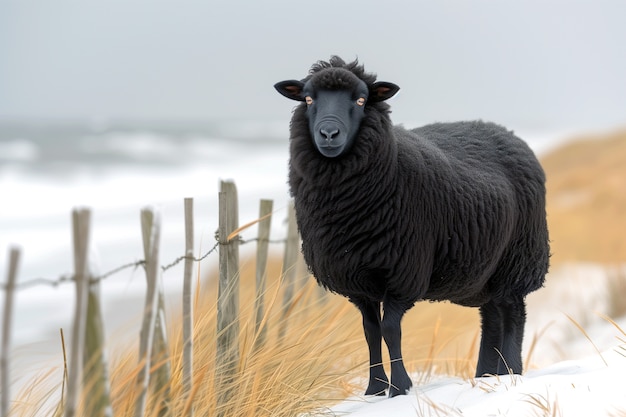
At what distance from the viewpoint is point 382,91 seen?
14.7 ft

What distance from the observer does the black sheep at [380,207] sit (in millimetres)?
4387

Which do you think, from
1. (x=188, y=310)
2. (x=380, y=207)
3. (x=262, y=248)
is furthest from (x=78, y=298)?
(x=262, y=248)

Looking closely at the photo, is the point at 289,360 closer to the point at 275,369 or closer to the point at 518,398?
the point at 275,369

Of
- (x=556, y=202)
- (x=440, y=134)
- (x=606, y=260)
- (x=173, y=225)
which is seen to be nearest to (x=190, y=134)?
(x=173, y=225)

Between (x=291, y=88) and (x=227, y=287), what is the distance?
1.23 meters

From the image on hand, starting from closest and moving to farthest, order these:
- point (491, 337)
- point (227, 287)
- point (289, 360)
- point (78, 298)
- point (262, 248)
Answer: point (78, 298) → point (227, 287) → point (289, 360) → point (262, 248) → point (491, 337)

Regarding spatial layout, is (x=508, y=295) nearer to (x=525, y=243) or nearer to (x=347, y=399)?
(x=525, y=243)

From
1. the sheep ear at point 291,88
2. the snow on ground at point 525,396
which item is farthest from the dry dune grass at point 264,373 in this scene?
the sheep ear at point 291,88

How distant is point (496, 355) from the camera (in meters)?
5.70

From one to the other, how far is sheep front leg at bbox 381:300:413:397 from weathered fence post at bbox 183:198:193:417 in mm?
1302

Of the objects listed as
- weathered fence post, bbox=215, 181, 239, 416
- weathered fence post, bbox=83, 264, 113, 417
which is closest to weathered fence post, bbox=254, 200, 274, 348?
weathered fence post, bbox=215, 181, 239, 416

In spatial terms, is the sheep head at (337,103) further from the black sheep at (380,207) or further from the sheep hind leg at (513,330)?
the sheep hind leg at (513,330)

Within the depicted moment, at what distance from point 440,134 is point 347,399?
1.95m

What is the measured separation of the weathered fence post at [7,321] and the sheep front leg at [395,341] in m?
2.30
